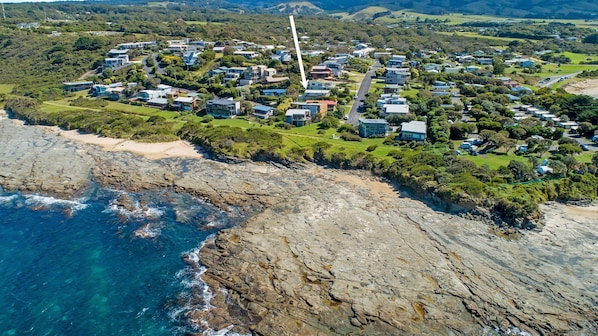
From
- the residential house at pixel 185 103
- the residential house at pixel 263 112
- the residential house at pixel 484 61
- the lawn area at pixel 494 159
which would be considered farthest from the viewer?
the residential house at pixel 484 61

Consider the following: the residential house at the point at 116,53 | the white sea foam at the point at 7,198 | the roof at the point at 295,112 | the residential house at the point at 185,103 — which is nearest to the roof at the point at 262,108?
the roof at the point at 295,112

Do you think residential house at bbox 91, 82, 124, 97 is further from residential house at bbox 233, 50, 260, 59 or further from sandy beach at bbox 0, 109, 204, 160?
residential house at bbox 233, 50, 260, 59

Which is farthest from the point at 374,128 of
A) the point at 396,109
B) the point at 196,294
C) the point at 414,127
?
the point at 196,294

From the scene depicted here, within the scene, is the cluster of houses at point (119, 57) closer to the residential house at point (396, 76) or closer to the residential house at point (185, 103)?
the residential house at point (185, 103)

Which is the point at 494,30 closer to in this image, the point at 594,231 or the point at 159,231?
the point at 594,231

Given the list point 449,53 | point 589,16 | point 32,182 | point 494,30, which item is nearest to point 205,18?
point 449,53

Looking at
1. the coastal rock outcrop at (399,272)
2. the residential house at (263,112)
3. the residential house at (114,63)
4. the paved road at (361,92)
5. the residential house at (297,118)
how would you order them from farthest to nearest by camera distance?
1. the residential house at (114,63)
2. the residential house at (263,112)
3. the paved road at (361,92)
4. the residential house at (297,118)
5. the coastal rock outcrop at (399,272)

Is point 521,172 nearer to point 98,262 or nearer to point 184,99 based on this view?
point 98,262

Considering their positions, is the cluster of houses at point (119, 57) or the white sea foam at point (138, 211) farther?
the cluster of houses at point (119, 57)
